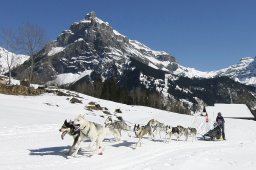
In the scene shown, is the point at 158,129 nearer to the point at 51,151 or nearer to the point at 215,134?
the point at 215,134

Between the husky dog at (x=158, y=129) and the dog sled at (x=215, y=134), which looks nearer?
the husky dog at (x=158, y=129)

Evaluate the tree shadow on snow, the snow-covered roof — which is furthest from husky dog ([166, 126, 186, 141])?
the snow-covered roof

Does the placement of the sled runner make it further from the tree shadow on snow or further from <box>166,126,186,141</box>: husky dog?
the tree shadow on snow

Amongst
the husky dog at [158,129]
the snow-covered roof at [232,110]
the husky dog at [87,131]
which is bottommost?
the husky dog at [87,131]

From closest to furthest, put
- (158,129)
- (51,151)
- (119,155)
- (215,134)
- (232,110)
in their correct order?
(119,155), (51,151), (158,129), (215,134), (232,110)

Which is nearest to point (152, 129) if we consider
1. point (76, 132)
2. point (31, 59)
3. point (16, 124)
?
point (76, 132)

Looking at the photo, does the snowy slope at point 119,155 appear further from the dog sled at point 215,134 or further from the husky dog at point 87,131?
the dog sled at point 215,134

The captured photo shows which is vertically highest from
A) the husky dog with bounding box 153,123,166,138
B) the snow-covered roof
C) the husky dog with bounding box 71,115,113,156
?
the snow-covered roof

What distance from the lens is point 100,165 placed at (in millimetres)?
14438

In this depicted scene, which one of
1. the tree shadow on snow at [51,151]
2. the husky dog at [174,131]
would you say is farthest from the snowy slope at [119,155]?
the husky dog at [174,131]

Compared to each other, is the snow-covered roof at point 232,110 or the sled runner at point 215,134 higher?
the snow-covered roof at point 232,110

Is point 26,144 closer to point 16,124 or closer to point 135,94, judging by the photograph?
point 16,124

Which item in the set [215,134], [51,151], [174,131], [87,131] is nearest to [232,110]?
[215,134]

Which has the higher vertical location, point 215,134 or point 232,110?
point 232,110
